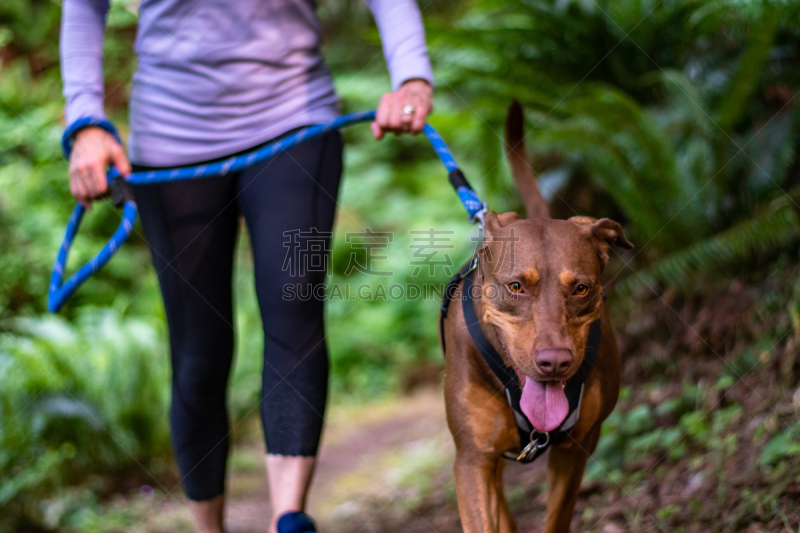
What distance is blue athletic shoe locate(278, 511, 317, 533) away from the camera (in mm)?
2135

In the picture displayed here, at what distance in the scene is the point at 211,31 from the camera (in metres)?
2.43

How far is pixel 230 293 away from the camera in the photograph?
8.36ft

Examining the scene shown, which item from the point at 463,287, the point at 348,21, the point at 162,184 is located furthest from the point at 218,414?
the point at 348,21

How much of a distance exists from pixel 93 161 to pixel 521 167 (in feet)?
5.54

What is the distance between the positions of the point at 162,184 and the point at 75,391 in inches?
98.2

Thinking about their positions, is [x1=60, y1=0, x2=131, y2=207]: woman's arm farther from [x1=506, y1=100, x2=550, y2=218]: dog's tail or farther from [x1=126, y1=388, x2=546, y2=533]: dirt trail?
[x1=126, y1=388, x2=546, y2=533]: dirt trail

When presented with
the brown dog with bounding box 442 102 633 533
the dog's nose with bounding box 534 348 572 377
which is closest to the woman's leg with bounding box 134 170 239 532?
the brown dog with bounding box 442 102 633 533

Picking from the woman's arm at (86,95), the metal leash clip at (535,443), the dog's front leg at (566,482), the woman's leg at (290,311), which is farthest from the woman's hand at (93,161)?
the dog's front leg at (566,482)

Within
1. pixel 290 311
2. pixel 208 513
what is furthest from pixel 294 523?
pixel 290 311

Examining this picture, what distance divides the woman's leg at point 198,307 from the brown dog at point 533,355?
2.98 feet

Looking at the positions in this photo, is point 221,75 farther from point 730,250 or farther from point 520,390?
point 730,250

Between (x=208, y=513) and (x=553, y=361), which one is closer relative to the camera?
(x=553, y=361)

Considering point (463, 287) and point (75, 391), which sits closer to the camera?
point (463, 287)

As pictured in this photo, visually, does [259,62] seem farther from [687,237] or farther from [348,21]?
[348,21]
